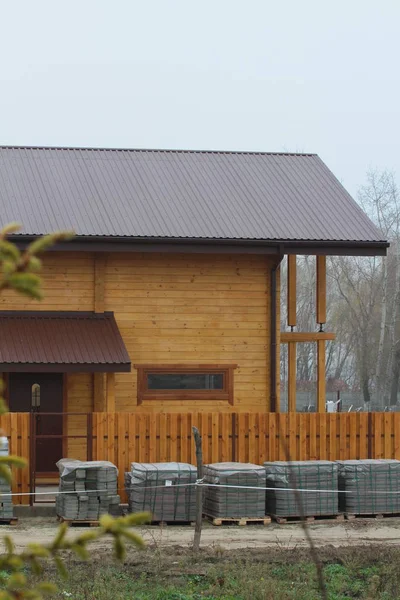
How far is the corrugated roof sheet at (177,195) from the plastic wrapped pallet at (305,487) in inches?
216

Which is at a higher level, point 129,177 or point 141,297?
point 129,177

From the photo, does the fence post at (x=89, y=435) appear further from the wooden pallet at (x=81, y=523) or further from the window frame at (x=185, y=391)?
the window frame at (x=185, y=391)

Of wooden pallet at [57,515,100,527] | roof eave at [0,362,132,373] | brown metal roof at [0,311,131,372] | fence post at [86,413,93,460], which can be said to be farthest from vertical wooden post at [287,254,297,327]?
wooden pallet at [57,515,100,527]

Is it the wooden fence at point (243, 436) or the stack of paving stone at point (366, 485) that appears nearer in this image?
the stack of paving stone at point (366, 485)

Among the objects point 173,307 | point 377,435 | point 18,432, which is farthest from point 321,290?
point 18,432

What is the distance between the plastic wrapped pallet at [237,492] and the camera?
18953 mm

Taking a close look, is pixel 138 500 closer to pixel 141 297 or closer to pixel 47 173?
pixel 141 297

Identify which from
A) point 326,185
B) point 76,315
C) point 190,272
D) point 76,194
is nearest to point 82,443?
point 76,315

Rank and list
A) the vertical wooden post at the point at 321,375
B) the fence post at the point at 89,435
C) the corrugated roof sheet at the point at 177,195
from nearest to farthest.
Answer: the fence post at the point at 89,435
the corrugated roof sheet at the point at 177,195
the vertical wooden post at the point at 321,375

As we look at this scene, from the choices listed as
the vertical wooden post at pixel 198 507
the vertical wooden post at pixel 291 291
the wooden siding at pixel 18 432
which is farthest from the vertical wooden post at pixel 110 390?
the vertical wooden post at pixel 291 291

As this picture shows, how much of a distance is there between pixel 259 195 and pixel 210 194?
3.84 ft

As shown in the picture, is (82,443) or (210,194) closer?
(82,443)

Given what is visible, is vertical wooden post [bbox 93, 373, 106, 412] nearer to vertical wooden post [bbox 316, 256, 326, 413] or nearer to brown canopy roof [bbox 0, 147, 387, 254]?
brown canopy roof [bbox 0, 147, 387, 254]

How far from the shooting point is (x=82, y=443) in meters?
22.6
